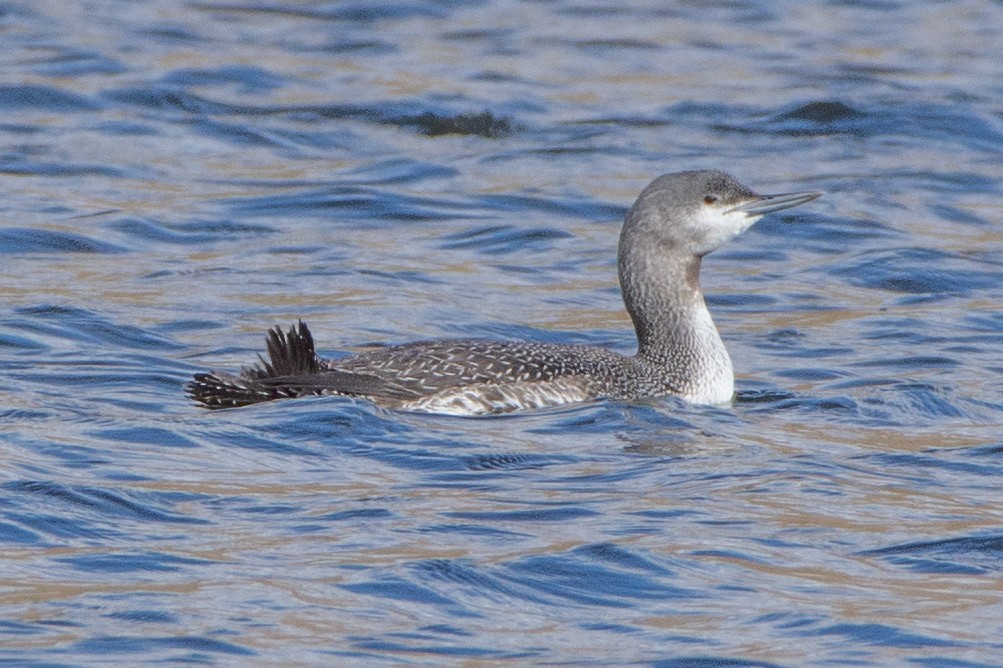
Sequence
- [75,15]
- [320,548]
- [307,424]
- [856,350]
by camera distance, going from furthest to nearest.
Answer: [75,15] < [856,350] < [307,424] < [320,548]

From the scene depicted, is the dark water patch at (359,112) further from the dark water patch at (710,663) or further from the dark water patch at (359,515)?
the dark water patch at (710,663)

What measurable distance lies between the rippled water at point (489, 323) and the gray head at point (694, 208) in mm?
800

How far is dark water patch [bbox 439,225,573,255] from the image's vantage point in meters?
12.7

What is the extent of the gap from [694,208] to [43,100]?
325 inches

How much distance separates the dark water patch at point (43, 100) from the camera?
1599cm

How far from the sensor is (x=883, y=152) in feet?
50.8

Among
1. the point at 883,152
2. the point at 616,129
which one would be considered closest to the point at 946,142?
the point at 883,152

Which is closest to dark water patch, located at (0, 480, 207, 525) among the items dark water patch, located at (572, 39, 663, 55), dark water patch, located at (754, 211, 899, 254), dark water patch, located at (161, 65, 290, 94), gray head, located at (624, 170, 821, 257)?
gray head, located at (624, 170, 821, 257)

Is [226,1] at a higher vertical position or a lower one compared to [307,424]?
higher

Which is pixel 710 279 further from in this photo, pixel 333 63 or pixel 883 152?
pixel 333 63

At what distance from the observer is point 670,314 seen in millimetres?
9328

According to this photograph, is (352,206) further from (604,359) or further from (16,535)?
(16,535)

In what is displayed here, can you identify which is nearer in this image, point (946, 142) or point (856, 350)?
point (856, 350)

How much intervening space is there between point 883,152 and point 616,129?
6.62 feet
